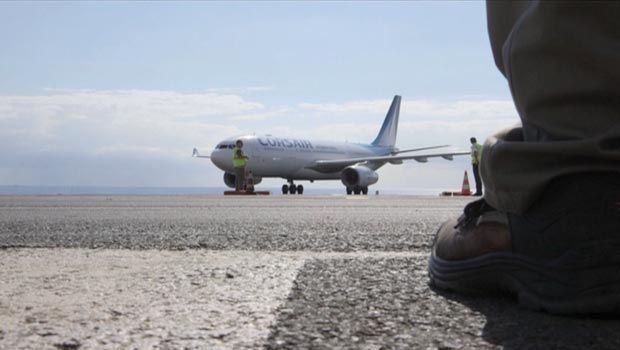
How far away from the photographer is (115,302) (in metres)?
1.01

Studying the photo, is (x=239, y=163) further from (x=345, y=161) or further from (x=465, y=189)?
(x=345, y=161)

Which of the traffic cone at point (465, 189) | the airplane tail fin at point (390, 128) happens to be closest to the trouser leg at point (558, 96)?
the traffic cone at point (465, 189)

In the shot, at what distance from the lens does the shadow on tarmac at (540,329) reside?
77cm

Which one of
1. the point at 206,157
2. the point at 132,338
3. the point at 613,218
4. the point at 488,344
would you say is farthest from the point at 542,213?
the point at 206,157

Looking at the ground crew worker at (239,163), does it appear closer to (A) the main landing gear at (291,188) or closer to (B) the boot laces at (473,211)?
(A) the main landing gear at (291,188)

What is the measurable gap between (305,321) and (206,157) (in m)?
25.8

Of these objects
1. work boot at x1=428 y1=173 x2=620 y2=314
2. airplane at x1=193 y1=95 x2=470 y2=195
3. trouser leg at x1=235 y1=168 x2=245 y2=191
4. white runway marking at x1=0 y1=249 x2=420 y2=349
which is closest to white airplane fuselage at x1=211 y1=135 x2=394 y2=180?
airplane at x1=193 y1=95 x2=470 y2=195

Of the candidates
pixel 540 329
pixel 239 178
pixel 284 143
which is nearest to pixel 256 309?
pixel 540 329

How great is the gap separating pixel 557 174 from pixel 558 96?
0.11m

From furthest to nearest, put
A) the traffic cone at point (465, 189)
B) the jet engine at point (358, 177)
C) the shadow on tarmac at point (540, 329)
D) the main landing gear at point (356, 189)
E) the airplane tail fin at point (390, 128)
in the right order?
1. the airplane tail fin at point (390, 128)
2. the main landing gear at point (356, 189)
3. the jet engine at point (358, 177)
4. the traffic cone at point (465, 189)
5. the shadow on tarmac at point (540, 329)

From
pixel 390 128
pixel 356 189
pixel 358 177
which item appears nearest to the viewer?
pixel 358 177

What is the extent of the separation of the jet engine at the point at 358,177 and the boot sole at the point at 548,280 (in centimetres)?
1989

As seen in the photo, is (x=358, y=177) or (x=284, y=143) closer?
(x=358, y=177)

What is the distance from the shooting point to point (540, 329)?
0.85 meters
